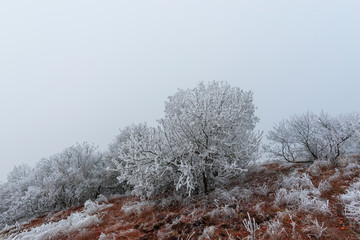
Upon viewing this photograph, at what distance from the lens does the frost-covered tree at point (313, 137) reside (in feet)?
25.3

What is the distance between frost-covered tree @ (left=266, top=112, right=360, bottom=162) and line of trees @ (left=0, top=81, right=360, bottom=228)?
1.2 inches

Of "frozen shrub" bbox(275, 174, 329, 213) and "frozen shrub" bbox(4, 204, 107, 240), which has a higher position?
"frozen shrub" bbox(4, 204, 107, 240)

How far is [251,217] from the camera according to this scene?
416 centimetres

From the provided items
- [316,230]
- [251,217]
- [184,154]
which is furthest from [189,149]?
[316,230]

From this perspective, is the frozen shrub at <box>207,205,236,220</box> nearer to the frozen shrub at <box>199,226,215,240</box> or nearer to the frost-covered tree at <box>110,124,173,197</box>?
the frozen shrub at <box>199,226,215,240</box>

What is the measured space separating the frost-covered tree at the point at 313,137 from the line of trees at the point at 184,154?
0.10 feet

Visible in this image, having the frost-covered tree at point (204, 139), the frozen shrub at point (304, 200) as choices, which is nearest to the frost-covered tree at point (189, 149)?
the frost-covered tree at point (204, 139)

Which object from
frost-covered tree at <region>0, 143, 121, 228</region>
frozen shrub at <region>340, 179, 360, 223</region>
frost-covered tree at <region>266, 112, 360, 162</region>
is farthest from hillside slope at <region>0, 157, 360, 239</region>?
frost-covered tree at <region>0, 143, 121, 228</region>

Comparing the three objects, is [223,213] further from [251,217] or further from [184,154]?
[184,154]

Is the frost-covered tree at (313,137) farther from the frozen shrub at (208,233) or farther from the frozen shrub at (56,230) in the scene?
the frozen shrub at (56,230)

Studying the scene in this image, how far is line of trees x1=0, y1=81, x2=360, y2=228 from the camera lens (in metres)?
6.07

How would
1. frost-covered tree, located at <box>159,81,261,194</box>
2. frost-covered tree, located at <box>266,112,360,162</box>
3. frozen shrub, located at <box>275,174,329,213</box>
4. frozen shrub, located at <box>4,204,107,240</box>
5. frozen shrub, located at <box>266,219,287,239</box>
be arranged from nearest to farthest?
frozen shrub, located at <box>266,219,287,239</box>, frozen shrub, located at <box>275,174,329,213</box>, frozen shrub, located at <box>4,204,107,240</box>, frost-covered tree, located at <box>159,81,261,194</box>, frost-covered tree, located at <box>266,112,360,162</box>

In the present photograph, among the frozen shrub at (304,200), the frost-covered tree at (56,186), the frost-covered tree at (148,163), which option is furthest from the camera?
the frost-covered tree at (56,186)

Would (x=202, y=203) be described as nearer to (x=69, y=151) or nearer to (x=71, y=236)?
(x=71, y=236)
